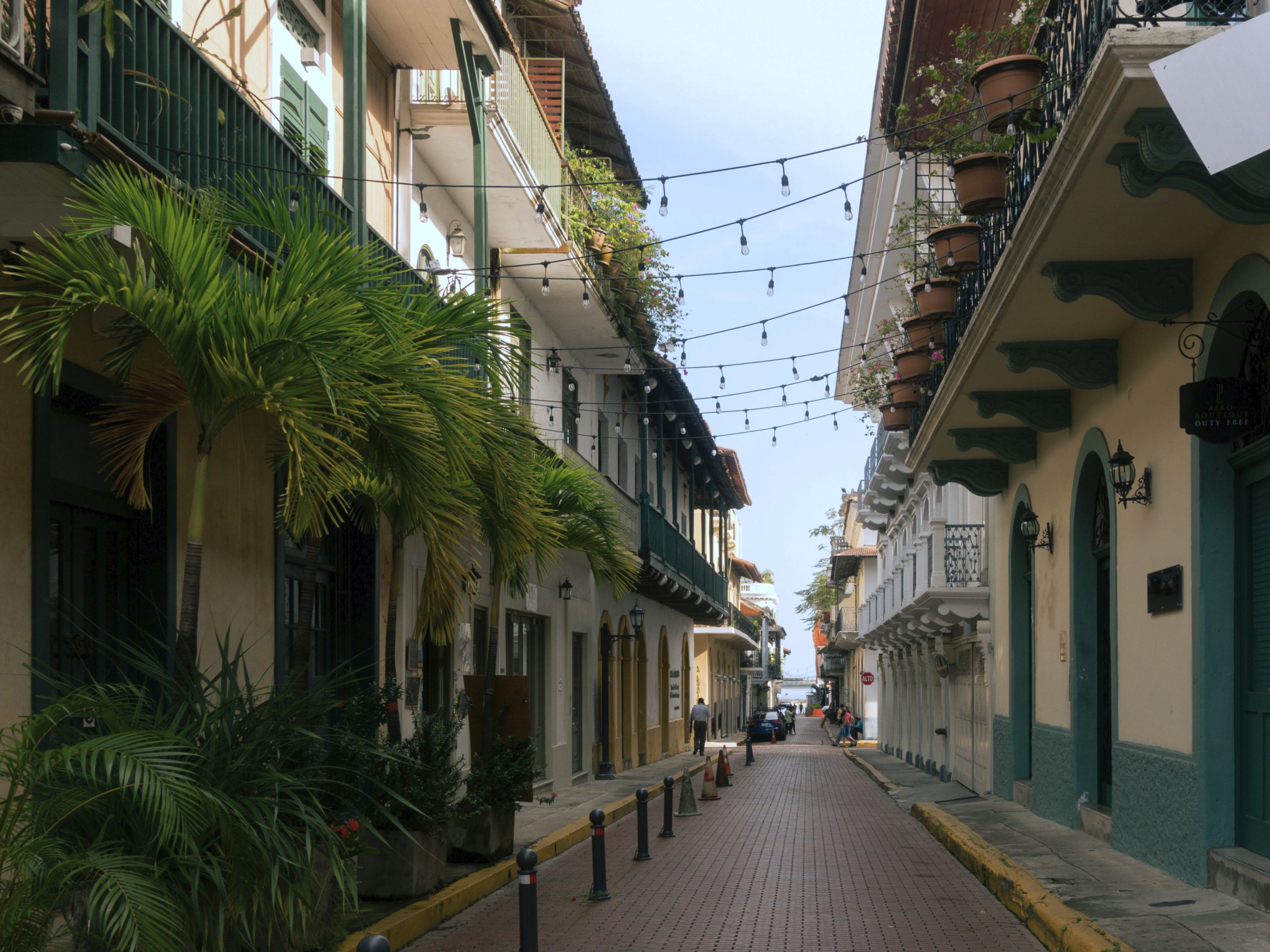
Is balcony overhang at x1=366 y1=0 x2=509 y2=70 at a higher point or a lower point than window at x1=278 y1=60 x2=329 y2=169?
higher

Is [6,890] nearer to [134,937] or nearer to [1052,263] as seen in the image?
[134,937]

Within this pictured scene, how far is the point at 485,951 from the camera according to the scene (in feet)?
28.3

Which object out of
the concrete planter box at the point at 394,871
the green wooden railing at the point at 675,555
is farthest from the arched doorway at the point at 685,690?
the concrete planter box at the point at 394,871

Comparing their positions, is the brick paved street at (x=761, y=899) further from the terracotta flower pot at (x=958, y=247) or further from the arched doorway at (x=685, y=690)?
the arched doorway at (x=685, y=690)

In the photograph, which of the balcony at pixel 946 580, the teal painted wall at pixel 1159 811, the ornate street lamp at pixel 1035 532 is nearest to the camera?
the teal painted wall at pixel 1159 811

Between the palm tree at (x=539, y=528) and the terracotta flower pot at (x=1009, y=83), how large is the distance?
435cm

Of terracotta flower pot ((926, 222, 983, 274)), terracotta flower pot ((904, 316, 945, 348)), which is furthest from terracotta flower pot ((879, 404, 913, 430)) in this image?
terracotta flower pot ((926, 222, 983, 274))

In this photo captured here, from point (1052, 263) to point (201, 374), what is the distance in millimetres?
6103

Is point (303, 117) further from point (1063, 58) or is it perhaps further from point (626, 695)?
point (626, 695)

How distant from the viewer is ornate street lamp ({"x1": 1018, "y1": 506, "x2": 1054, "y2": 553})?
15672 mm

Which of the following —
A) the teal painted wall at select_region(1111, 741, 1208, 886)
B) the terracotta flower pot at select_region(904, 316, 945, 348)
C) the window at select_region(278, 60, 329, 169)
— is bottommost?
the teal painted wall at select_region(1111, 741, 1208, 886)

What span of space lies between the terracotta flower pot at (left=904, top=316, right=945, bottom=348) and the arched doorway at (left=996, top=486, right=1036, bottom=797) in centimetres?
218

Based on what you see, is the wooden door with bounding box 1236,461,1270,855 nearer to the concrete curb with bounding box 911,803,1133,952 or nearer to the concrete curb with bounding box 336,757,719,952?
the concrete curb with bounding box 911,803,1133,952

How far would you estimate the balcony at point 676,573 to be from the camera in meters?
26.4
